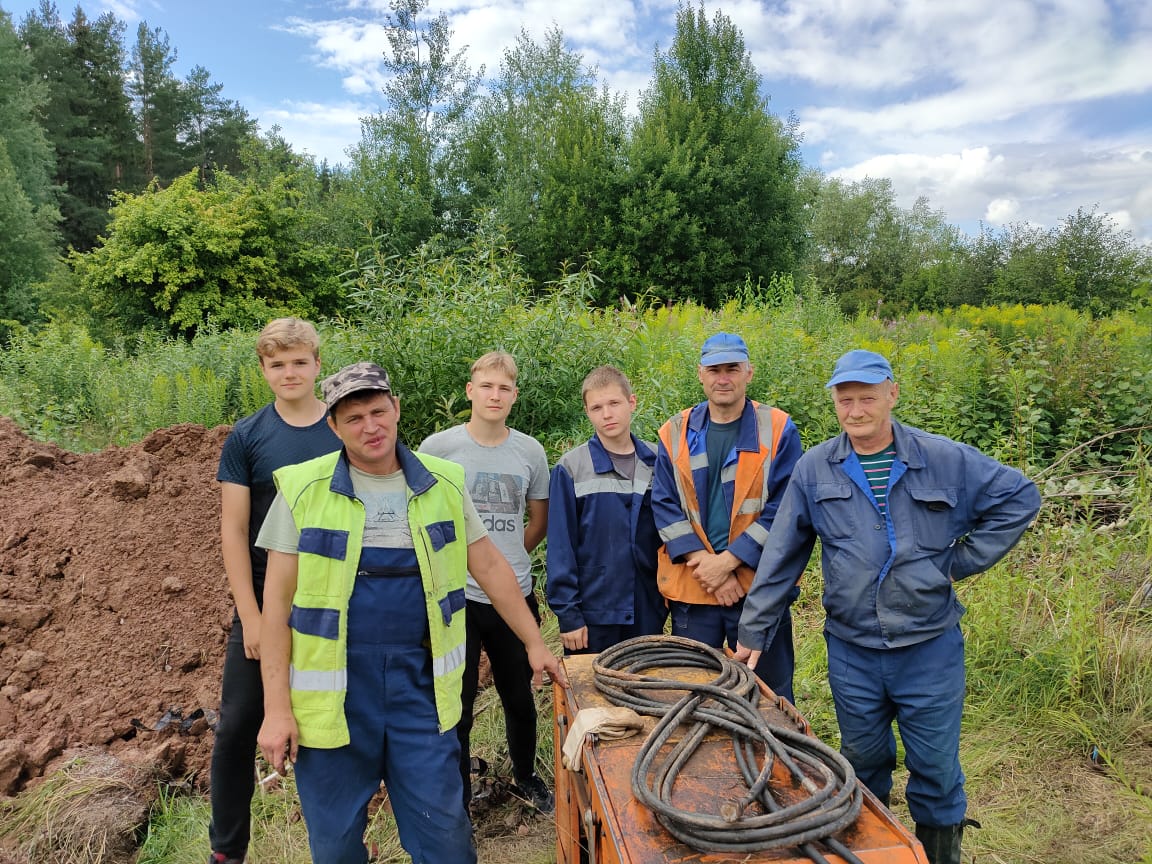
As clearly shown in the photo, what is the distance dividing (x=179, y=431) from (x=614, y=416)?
4973 millimetres

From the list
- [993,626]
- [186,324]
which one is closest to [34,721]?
[993,626]

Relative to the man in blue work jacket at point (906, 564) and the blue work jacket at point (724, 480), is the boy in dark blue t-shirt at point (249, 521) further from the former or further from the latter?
the man in blue work jacket at point (906, 564)

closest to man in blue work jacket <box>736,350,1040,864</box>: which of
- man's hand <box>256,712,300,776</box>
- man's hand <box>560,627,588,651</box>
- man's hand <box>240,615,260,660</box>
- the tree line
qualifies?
man's hand <box>560,627,588,651</box>

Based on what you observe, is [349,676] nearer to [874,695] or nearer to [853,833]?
[853,833]

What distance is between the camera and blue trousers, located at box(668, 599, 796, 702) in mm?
2936

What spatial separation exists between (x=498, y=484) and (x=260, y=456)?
3.08ft

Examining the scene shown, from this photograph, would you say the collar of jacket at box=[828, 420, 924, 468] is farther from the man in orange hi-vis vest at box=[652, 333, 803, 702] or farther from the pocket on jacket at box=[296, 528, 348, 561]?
the pocket on jacket at box=[296, 528, 348, 561]

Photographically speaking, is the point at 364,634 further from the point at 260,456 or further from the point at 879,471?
the point at 879,471

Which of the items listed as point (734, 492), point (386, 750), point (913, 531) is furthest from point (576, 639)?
point (913, 531)

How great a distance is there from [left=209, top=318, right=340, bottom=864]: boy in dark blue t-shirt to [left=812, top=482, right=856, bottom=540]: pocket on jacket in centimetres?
172

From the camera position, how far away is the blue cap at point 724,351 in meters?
2.93

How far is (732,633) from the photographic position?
3.03 meters

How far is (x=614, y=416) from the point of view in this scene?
3086 millimetres

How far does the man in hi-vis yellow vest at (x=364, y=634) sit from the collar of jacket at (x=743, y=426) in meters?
1.26
